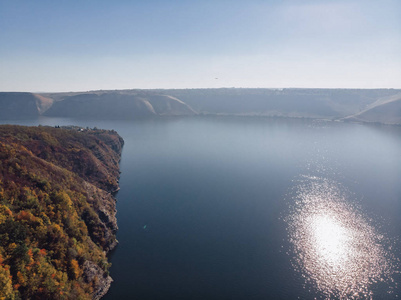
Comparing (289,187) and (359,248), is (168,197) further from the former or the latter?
(359,248)

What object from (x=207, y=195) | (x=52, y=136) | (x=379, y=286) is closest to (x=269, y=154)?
(x=207, y=195)

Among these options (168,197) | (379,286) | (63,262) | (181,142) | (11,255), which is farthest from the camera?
(181,142)

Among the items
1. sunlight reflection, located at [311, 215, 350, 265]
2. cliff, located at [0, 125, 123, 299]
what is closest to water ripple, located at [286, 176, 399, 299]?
sunlight reflection, located at [311, 215, 350, 265]

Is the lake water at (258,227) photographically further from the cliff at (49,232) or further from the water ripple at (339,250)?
the cliff at (49,232)

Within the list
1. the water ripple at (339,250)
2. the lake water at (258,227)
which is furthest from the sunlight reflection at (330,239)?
the lake water at (258,227)

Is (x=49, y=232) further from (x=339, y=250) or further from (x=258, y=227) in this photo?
(x=339, y=250)

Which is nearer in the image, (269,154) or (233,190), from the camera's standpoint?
(233,190)

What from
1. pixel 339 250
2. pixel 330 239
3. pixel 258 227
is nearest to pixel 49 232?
pixel 258 227
